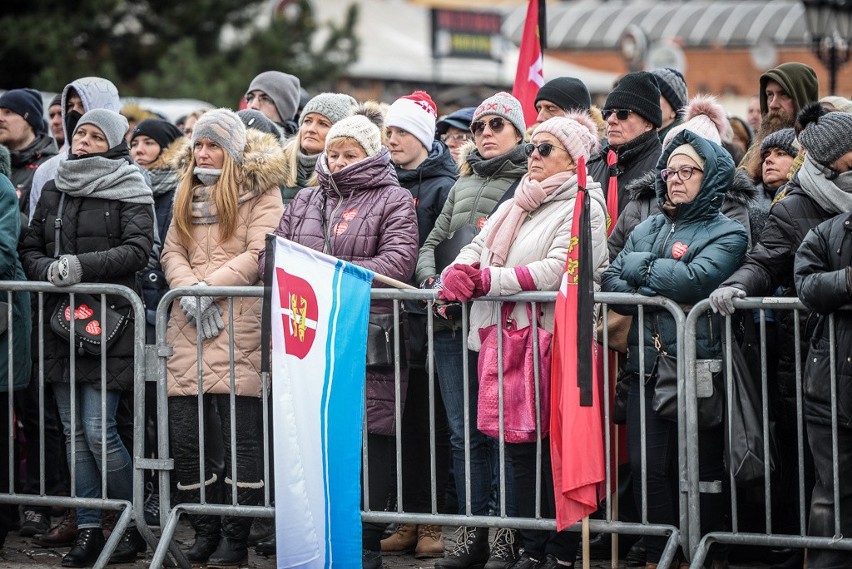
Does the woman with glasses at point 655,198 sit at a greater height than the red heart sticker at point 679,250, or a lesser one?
greater

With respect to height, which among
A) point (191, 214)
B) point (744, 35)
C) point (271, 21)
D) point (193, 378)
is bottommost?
point (193, 378)

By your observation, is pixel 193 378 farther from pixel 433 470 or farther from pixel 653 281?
pixel 653 281

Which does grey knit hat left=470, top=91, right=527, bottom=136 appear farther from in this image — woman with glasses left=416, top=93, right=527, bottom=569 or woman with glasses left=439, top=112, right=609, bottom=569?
woman with glasses left=439, top=112, right=609, bottom=569

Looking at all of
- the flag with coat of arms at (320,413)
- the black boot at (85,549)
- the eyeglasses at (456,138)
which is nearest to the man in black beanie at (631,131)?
Answer: the eyeglasses at (456,138)

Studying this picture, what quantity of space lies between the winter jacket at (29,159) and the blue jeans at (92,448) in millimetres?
2058

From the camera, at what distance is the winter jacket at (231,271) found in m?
6.59

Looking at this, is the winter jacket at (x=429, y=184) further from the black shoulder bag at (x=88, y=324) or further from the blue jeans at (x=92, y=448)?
the blue jeans at (x=92, y=448)

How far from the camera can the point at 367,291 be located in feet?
20.1

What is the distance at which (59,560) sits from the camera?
6.83 m

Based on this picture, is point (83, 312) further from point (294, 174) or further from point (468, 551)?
point (468, 551)

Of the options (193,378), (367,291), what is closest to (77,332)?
(193,378)

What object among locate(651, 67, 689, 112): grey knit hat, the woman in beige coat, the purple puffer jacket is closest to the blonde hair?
the woman in beige coat

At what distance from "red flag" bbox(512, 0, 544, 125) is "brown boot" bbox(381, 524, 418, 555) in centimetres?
295

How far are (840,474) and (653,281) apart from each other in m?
1.16
